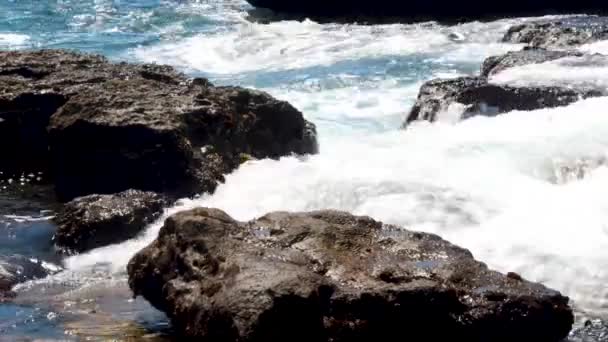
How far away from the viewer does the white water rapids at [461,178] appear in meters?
8.70

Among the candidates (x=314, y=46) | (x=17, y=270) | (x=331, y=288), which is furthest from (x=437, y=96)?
(x=314, y=46)

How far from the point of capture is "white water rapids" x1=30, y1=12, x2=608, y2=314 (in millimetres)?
8695

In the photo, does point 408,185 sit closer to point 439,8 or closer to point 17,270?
point 17,270

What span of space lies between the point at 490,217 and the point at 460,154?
7.86 feet

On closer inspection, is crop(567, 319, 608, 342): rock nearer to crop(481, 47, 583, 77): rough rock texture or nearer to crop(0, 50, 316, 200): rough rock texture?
crop(0, 50, 316, 200): rough rock texture

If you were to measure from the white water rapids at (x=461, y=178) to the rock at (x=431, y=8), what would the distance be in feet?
39.1

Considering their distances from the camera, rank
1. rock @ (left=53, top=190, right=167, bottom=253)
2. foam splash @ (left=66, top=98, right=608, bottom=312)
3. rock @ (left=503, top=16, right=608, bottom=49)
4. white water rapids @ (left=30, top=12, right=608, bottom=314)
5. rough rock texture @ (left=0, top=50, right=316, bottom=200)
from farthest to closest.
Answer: rock @ (left=503, top=16, right=608, bottom=49) → rough rock texture @ (left=0, top=50, right=316, bottom=200) → rock @ (left=53, top=190, right=167, bottom=253) → white water rapids @ (left=30, top=12, right=608, bottom=314) → foam splash @ (left=66, top=98, right=608, bottom=312)

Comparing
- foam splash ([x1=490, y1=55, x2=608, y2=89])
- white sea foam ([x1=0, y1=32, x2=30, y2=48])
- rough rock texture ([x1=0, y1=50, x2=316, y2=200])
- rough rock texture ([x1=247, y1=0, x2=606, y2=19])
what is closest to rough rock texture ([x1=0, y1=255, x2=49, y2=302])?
rough rock texture ([x1=0, y1=50, x2=316, y2=200])

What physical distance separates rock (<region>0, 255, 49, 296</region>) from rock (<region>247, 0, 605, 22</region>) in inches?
876

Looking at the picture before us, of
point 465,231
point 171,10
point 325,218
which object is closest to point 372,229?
point 325,218

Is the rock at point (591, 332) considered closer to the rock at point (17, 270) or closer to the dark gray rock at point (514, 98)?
the rock at point (17, 270)

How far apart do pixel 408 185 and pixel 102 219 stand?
3.16m

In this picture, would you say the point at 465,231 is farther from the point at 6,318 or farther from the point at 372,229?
the point at 6,318

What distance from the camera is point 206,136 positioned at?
11.7 meters
